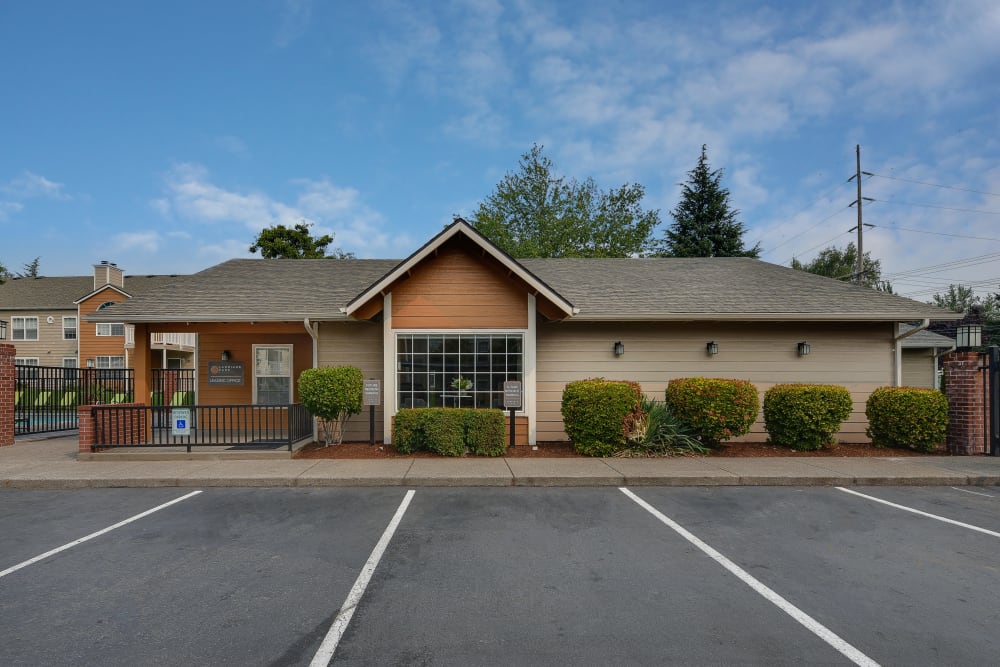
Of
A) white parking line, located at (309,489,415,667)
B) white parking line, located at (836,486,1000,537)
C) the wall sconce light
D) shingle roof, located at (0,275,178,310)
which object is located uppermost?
shingle roof, located at (0,275,178,310)

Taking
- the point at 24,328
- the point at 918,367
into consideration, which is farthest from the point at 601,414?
the point at 24,328

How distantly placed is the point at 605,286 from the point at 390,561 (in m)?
9.04

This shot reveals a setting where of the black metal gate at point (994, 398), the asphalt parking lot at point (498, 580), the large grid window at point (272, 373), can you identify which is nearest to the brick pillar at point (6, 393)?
the large grid window at point (272, 373)

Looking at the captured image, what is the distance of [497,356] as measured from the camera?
10102 mm

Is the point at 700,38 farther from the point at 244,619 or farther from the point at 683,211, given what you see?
the point at 683,211

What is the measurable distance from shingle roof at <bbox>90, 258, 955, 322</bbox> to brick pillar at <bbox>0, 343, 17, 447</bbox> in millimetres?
2739

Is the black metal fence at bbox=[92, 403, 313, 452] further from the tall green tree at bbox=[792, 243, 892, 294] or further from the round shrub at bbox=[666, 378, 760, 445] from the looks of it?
the tall green tree at bbox=[792, 243, 892, 294]

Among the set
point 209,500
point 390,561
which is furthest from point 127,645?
point 209,500

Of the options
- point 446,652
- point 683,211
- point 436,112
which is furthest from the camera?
point 683,211

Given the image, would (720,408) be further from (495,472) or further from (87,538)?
(87,538)

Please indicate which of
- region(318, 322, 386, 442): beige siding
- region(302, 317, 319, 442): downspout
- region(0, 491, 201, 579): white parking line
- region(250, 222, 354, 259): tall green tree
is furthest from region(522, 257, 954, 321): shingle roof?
region(250, 222, 354, 259): tall green tree

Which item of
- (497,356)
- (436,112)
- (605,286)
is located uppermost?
(436,112)

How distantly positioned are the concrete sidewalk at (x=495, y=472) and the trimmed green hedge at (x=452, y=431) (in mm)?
316

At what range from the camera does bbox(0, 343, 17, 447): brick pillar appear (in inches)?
420
